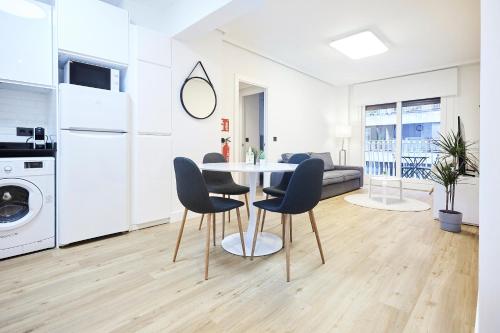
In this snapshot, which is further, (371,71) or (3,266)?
(371,71)

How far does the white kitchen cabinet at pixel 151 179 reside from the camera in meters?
2.75

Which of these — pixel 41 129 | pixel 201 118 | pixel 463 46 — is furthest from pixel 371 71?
pixel 41 129

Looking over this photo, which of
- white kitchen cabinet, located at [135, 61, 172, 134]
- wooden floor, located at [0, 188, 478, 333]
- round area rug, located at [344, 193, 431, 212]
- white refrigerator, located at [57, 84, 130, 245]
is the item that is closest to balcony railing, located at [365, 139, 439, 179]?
round area rug, located at [344, 193, 431, 212]

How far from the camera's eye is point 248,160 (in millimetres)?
2691

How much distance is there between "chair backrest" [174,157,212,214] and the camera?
172 cm

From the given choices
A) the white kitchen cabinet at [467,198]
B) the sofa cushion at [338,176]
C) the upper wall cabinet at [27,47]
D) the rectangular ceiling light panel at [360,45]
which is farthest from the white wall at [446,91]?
the upper wall cabinet at [27,47]

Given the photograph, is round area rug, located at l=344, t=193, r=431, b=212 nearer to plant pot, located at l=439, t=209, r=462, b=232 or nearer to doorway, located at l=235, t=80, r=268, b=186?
plant pot, located at l=439, t=209, r=462, b=232

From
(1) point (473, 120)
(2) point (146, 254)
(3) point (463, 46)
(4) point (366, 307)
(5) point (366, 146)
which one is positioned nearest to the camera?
(4) point (366, 307)

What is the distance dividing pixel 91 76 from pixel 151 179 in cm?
120

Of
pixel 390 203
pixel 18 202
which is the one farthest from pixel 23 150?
pixel 390 203

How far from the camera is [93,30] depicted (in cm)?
243

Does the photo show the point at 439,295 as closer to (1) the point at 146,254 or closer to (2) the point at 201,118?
(1) the point at 146,254

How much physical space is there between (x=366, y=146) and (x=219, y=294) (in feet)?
20.6

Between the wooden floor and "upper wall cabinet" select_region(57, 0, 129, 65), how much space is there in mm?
1869
